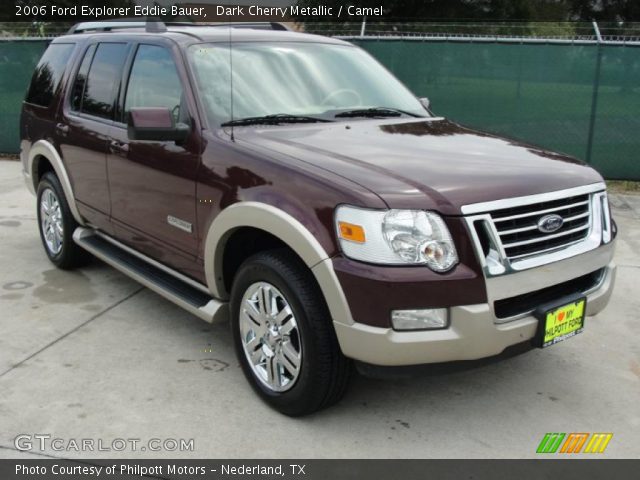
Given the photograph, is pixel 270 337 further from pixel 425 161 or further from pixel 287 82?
pixel 287 82

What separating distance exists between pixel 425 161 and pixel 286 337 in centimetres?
107

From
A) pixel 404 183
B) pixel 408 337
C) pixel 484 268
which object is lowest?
pixel 408 337

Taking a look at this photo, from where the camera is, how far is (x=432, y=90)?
30.5 ft

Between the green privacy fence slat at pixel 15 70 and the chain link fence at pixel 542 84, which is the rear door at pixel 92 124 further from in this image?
the green privacy fence slat at pixel 15 70

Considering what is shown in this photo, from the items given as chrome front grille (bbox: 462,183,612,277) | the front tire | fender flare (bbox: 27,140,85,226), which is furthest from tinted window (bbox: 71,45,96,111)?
chrome front grille (bbox: 462,183,612,277)

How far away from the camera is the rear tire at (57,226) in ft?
17.3

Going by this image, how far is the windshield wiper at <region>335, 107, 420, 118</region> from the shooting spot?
158 inches

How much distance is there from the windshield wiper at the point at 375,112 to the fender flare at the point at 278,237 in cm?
107

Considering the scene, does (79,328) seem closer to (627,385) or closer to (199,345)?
(199,345)

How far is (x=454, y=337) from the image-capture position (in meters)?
2.77

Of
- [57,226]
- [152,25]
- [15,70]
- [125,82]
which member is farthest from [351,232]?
[15,70]

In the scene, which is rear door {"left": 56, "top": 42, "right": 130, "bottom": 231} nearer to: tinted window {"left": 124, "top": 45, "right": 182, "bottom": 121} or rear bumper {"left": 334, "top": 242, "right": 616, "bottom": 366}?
tinted window {"left": 124, "top": 45, "right": 182, "bottom": 121}
